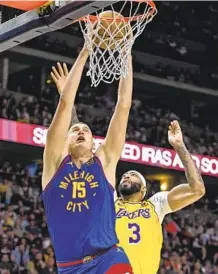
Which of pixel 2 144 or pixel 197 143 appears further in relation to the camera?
pixel 197 143

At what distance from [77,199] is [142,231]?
116 centimetres

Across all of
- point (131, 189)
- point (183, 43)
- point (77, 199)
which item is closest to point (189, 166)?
point (131, 189)

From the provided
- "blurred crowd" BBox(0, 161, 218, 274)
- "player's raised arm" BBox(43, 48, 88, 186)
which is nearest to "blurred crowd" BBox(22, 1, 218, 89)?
"blurred crowd" BBox(0, 161, 218, 274)

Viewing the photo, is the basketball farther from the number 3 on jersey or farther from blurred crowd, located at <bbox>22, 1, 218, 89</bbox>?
blurred crowd, located at <bbox>22, 1, 218, 89</bbox>

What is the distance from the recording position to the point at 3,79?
74.1 feet

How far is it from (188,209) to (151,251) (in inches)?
643

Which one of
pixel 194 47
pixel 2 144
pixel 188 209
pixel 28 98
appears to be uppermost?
pixel 194 47

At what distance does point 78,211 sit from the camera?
4.47m

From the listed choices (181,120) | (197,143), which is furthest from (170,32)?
(197,143)

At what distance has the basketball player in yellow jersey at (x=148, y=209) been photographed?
17.4 ft

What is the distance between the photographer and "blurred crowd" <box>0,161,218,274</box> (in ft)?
45.1

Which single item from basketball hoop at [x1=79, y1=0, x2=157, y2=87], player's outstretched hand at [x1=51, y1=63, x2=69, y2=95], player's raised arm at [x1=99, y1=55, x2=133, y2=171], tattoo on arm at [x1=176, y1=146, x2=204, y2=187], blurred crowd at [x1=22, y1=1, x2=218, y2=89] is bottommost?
tattoo on arm at [x1=176, y1=146, x2=204, y2=187]

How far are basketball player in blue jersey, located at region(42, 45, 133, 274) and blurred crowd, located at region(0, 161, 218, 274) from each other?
28.2 ft

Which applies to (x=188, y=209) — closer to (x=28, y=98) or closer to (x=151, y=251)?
(x=28, y=98)
